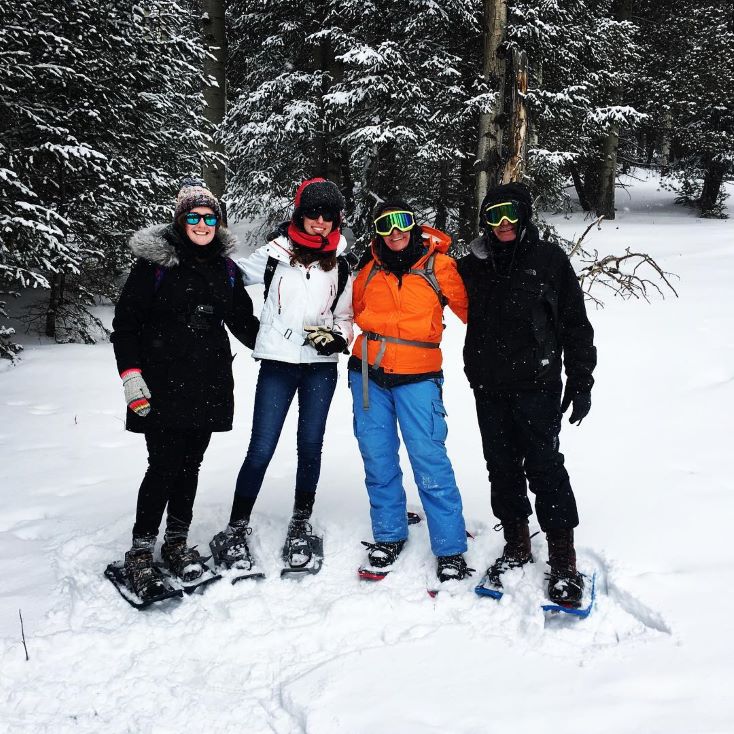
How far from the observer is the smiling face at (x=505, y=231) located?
326cm

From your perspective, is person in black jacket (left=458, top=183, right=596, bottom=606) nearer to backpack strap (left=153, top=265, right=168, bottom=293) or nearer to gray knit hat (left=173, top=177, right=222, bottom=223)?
gray knit hat (left=173, top=177, right=222, bottom=223)

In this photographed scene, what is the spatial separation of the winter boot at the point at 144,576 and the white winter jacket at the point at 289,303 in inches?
52.4

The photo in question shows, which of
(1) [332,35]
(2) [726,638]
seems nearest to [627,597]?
(2) [726,638]

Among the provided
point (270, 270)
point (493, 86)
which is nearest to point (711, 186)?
point (493, 86)

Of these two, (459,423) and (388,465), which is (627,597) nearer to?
(388,465)

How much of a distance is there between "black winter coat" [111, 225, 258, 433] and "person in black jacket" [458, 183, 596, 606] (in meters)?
1.51

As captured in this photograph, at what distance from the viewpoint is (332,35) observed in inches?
523

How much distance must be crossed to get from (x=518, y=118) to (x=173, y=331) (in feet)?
20.1

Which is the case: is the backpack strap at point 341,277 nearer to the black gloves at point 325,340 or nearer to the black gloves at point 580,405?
the black gloves at point 325,340

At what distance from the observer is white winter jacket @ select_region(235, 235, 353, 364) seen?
3.70 meters

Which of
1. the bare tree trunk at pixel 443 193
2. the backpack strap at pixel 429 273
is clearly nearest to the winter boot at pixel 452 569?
the backpack strap at pixel 429 273

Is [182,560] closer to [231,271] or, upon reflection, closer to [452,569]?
[452,569]

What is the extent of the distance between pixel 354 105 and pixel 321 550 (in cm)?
1122

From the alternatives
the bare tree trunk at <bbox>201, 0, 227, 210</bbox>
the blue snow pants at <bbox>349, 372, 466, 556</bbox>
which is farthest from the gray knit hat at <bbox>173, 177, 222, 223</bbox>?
the bare tree trunk at <bbox>201, 0, 227, 210</bbox>
